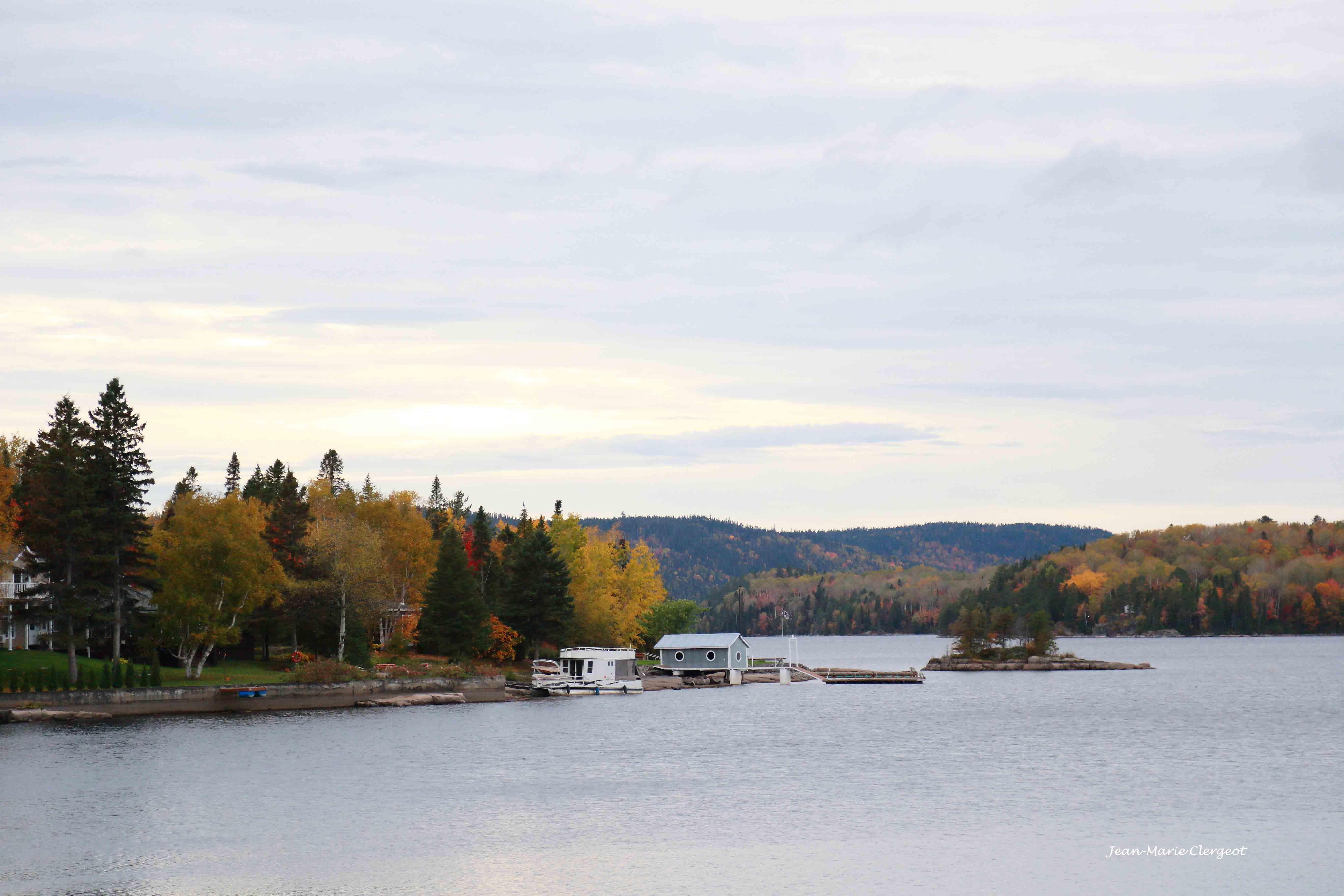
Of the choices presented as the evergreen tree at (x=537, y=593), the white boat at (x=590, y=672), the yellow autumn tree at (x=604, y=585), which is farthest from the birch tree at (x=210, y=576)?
the yellow autumn tree at (x=604, y=585)

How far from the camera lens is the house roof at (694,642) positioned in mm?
120438

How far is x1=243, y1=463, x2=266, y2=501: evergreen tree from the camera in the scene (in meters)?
132

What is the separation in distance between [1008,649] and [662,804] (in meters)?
115

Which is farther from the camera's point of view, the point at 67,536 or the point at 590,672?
the point at 590,672

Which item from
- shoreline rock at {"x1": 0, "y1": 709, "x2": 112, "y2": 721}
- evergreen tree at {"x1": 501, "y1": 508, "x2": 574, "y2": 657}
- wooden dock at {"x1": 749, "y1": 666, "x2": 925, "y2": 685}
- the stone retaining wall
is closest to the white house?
the stone retaining wall

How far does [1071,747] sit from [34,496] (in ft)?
216

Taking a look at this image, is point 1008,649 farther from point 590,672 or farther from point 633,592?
point 590,672

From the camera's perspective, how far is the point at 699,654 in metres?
121

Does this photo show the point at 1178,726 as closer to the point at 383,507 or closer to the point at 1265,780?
the point at 1265,780

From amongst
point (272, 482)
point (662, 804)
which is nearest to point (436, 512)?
point (272, 482)

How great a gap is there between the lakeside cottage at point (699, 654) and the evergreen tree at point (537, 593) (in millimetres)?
18093

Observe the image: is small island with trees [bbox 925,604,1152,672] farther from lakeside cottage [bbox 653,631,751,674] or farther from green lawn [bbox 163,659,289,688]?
green lawn [bbox 163,659,289,688]

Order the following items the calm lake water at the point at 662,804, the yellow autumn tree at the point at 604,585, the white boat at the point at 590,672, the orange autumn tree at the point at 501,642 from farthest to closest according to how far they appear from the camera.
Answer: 1. the yellow autumn tree at the point at 604,585
2. the white boat at the point at 590,672
3. the orange autumn tree at the point at 501,642
4. the calm lake water at the point at 662,804

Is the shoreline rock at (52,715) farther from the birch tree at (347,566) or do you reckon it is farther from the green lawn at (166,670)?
the birch tree at (347,566)
